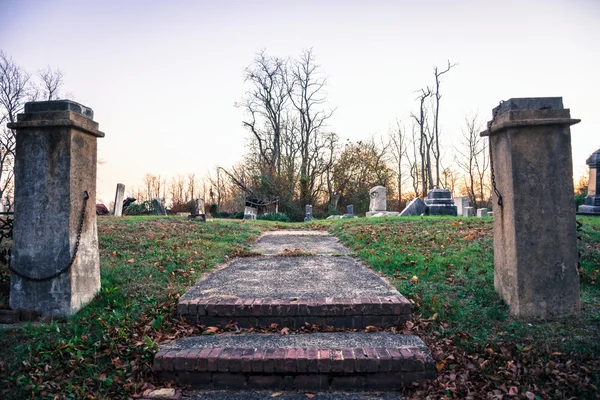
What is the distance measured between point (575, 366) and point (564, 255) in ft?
3.67

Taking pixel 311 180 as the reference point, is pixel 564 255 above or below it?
below

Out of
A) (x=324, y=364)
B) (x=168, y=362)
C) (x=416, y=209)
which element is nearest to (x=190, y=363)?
(x=168, y=362)

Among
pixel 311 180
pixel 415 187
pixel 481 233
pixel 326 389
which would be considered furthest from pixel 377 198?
pixel 326 389

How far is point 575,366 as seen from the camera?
2748 millimetres

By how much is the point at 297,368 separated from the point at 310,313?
77 cm

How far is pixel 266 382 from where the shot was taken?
2797 millimetres

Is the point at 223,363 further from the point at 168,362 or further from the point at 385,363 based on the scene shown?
the point at 385,363

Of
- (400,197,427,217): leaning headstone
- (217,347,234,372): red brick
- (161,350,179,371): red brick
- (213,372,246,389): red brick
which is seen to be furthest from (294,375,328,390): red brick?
(400,197,427,217): leaning headstone

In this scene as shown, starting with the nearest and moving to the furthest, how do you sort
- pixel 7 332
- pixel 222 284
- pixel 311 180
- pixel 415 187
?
pixel 7 332 → pixel 222 284 → pixel 311 180 → pixel 415 187

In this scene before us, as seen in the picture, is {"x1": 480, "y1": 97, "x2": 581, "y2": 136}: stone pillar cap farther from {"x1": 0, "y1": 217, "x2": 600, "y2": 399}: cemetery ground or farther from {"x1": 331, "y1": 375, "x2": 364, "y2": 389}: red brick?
{"x1": 331, "y1": 375, "x2": 364, "y2": 389}: red brick

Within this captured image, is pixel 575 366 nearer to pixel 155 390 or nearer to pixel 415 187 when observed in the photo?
pixel 155 390

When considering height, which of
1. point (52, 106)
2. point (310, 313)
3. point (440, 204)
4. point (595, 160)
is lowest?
point (310, 313)

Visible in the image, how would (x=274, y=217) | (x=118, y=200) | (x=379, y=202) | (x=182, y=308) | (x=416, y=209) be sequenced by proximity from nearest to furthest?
1. (x=182, y=308)
2. (x=416, y=209)
3. (x=118, y=200)
4. (x=379, y=202)
5. (x=274, y=217)

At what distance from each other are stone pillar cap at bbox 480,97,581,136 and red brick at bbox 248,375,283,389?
3.20m
